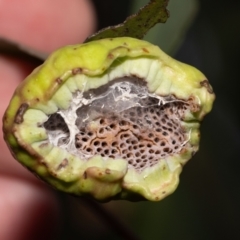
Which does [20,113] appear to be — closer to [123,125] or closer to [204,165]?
[123,125]

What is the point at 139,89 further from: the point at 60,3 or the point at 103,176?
the point at 60,3

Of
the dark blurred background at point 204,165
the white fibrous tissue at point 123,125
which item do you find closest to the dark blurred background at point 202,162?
the dark blurred background at point 204,165

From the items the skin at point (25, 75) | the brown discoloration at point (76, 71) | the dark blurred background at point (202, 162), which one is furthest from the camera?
the dark blurred background at point (202, 162)

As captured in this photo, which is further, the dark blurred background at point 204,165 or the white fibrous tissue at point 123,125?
the dark blurred background at point 204,165

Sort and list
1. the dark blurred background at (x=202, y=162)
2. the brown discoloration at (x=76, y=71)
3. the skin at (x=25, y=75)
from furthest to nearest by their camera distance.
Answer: the dark blurred background at (x=202, y=162) → the skin at (x=25, y=75) → the brown discoloration at (x=76, y=71)

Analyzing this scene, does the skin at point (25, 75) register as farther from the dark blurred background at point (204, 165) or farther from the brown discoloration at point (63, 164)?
the brown discoloration at point (63, 164)

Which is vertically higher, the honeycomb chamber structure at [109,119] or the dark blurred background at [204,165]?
the honeycomb chamber structure at [109,119]
